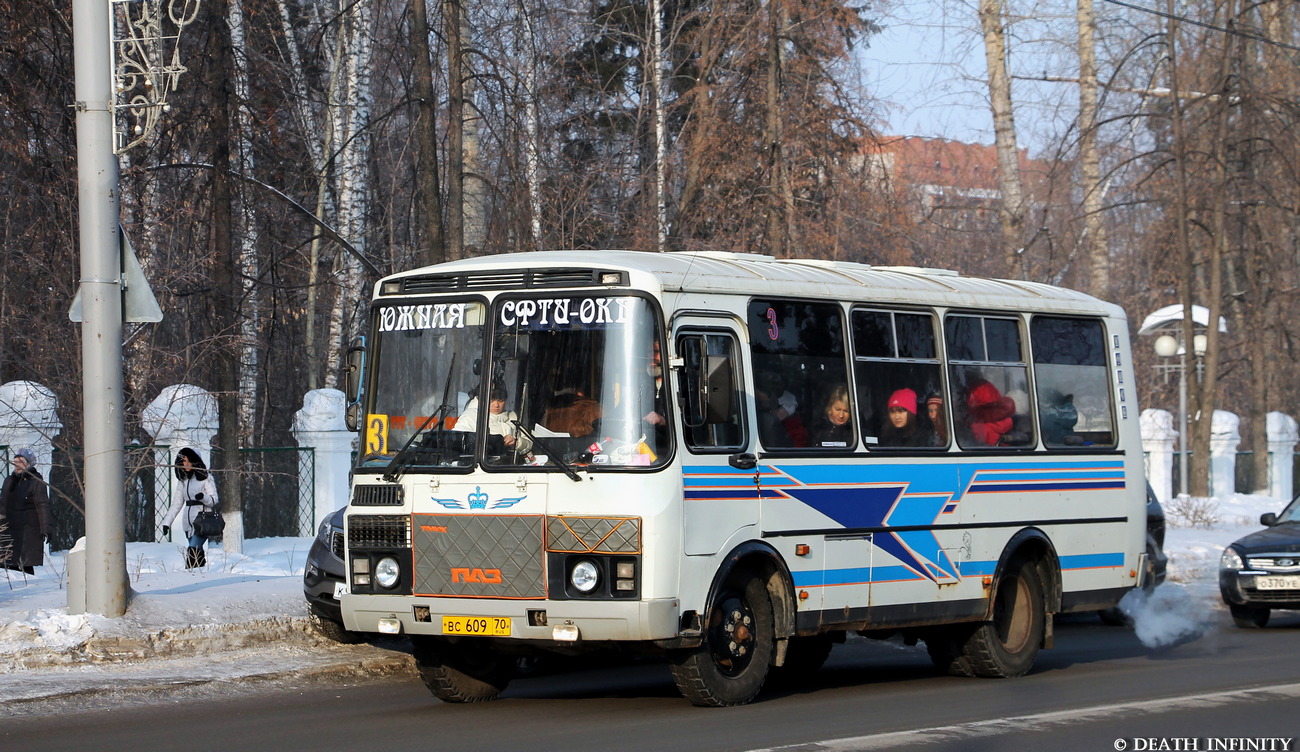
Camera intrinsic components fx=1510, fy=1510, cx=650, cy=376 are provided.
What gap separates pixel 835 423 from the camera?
10.4 meters

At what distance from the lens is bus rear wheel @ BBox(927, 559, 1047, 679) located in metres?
11.7

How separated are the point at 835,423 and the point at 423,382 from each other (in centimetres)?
286

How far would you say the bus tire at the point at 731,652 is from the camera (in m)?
9.34

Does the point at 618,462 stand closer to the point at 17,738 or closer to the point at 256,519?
the point at 17,738

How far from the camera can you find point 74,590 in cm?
1186

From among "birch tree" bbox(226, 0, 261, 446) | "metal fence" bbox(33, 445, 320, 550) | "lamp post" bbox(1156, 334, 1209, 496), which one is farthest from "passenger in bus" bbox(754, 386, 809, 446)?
"lamp post" bbox(1156, 334, 1209, 496)

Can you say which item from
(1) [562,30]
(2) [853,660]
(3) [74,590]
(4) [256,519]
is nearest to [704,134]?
(1) [562,30]

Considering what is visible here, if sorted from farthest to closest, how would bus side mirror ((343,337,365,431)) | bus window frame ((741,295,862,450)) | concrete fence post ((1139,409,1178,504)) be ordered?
1. concrete fence post ((1139,409,1178,504))
2. bus side mirror ((343,337,365,431))
3. bus window frame ((741,295,862,450))

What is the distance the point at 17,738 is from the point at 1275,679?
8674 mm

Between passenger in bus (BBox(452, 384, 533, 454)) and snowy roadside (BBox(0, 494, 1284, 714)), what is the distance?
3.20 metres

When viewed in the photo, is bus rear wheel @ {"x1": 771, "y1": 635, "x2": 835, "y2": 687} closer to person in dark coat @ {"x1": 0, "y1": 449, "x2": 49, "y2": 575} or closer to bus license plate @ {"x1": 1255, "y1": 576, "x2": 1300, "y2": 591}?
bus license plate @ {"x1": 1255, "y1": 576, "x2": 1300, "y2": 591}

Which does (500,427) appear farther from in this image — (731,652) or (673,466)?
(731,652)

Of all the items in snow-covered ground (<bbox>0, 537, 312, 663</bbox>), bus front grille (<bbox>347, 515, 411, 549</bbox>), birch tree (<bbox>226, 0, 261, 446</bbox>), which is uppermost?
birch tree (<bbox>226, 0, 261, 446</bbox>)

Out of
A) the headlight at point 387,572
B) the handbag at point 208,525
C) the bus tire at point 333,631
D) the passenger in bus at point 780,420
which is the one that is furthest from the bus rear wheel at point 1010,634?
the handbag at point 208,525
